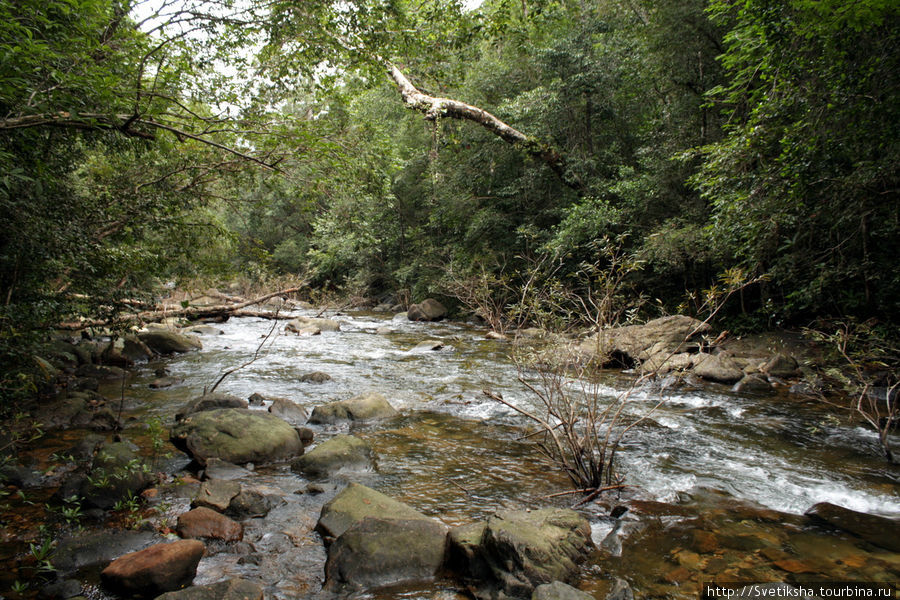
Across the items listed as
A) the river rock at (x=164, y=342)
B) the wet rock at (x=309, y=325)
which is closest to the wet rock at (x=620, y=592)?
the river rock at (x=164, y=342)

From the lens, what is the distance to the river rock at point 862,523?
3.47 metres

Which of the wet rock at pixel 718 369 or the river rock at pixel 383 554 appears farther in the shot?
the wet rock at pixel 718 369

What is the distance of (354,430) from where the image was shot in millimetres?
6035

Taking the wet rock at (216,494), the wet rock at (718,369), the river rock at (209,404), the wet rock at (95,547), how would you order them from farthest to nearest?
the wet rock at (718,369) → the river rock at (209,404) → the wet rock at (216,494) → the wet rock at (95,547)

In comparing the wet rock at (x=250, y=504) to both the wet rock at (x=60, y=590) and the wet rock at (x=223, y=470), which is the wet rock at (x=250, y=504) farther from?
the wet rock at (x=60, y=590)

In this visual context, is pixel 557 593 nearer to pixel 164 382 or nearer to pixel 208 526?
pixel 208 526

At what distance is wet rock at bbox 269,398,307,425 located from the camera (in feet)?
20.9

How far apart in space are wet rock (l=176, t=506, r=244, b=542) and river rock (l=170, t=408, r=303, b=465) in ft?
4.36

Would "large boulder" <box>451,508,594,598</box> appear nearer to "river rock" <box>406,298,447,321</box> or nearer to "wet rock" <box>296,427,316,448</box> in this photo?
"wet rock" <box>296,427,316,448</box>

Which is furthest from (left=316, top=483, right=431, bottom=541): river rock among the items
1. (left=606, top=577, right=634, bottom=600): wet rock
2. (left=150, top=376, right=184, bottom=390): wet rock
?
(left=150, top=376, right=184, bottom=390): wet rock

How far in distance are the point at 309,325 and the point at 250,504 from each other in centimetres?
1234

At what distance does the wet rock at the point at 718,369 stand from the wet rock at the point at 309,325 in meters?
11.5

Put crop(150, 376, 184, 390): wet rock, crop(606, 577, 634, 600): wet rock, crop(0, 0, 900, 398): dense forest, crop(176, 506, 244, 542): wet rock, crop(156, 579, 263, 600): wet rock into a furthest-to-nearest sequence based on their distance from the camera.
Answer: crop(150, 376, 184, 390): wet rock < crop(0, 0, 900, 398): dense forest < crop(176, 506, 244, 542): wet rock < crop(606, 577, 634, 600): wet rock < crop(156, 579, 263, 600): wet rock

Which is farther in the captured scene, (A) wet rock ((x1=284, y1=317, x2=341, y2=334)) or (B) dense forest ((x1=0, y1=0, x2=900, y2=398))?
(A) wet rock ((x1=284, y1=317, x2=341, y2=334))
